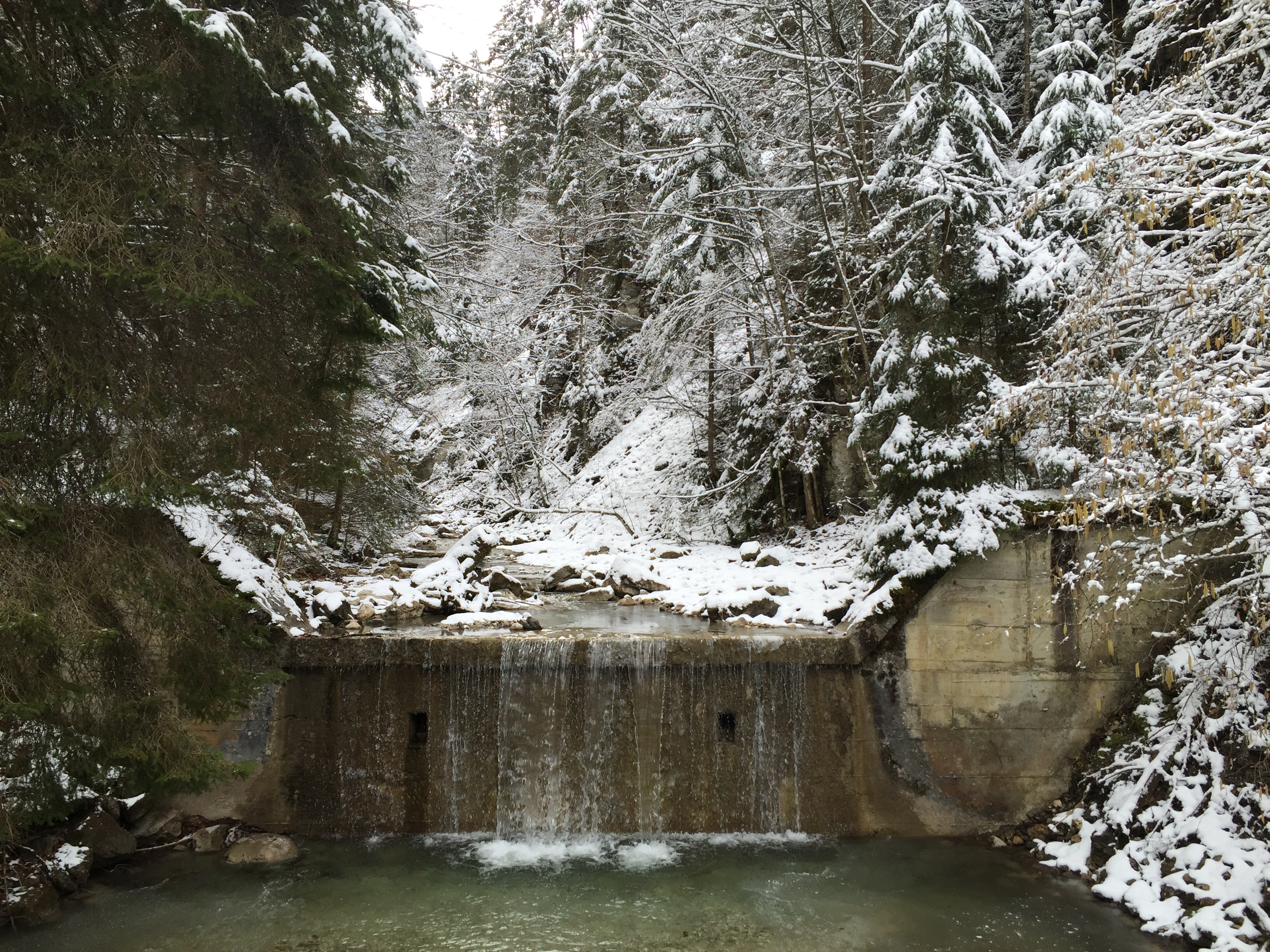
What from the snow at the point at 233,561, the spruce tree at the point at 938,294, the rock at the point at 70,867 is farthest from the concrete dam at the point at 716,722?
the rock at the point at 70,867

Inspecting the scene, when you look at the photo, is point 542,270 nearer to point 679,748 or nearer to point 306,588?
point 306,588

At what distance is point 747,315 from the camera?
13273 millimetres

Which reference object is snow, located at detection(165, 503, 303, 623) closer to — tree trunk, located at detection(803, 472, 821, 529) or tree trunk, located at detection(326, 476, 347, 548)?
tree trunk, located at detection(326, 476, 347, 548)

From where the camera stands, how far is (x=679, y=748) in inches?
293

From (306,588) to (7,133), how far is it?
17.5 feet

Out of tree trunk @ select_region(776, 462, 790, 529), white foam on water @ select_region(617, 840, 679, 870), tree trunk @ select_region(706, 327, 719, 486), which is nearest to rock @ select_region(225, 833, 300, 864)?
white foam on water @ select_region(617, 840, 679, 870)

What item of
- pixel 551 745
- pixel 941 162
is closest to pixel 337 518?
pixel 551 745

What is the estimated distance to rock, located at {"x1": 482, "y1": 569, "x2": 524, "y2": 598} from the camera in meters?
Result: 11.2

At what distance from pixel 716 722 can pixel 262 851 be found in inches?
162

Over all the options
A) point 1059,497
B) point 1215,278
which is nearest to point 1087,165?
point 1215,278

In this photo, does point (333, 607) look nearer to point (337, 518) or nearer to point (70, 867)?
point (70, 867)

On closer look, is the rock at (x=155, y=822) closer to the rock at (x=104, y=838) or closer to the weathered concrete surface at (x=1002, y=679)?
the rock at (x=104, y=838)

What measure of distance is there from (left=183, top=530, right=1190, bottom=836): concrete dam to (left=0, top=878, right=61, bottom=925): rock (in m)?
1.38

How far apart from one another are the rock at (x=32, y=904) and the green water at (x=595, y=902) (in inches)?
4.4
